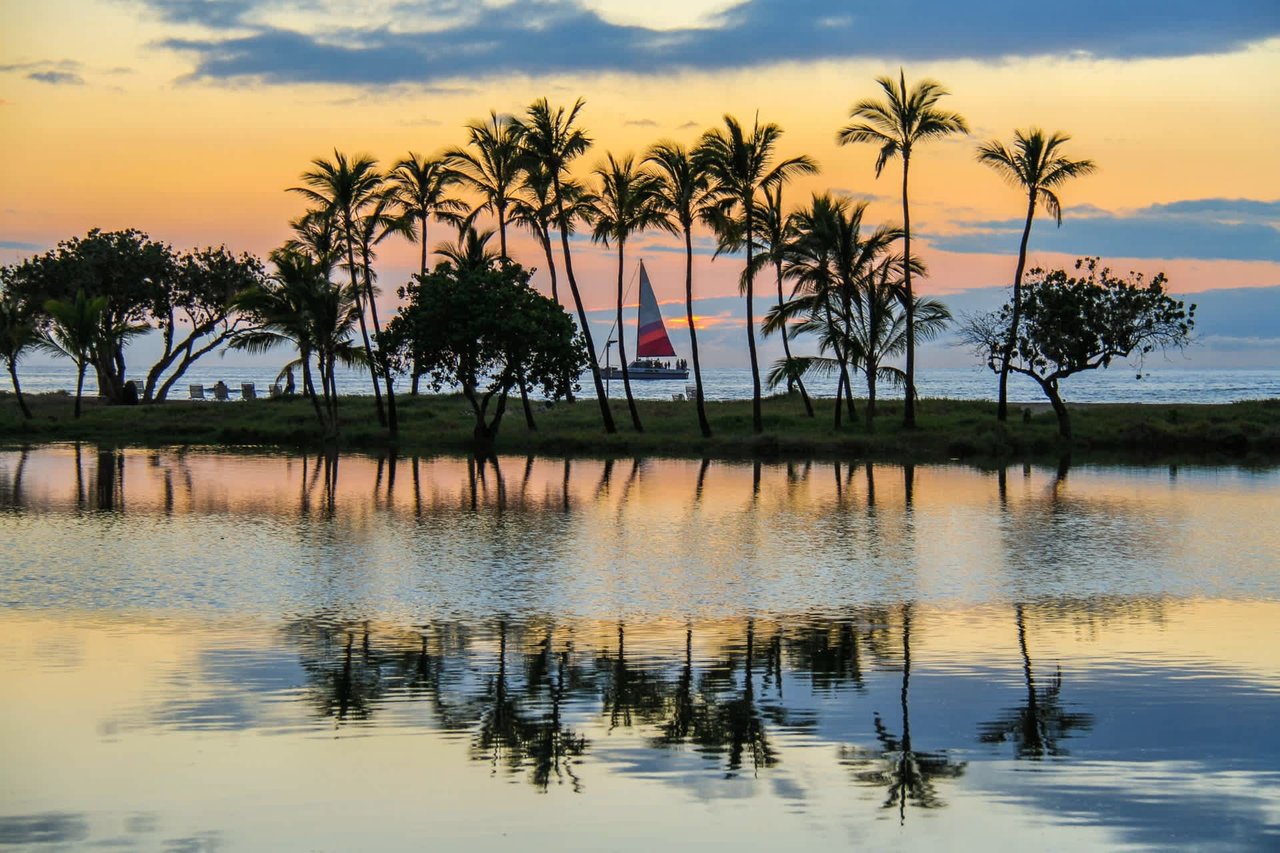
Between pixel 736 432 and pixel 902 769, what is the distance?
4301 centimetres

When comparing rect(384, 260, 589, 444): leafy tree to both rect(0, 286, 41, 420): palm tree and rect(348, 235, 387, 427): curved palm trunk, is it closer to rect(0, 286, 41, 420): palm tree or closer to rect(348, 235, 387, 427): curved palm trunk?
rect(348, 235, 387, 427): curved palm trunk

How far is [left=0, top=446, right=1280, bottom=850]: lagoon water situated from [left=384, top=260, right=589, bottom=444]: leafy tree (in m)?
22.8

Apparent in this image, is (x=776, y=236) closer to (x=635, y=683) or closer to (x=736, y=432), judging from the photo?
(x=736, y=432)

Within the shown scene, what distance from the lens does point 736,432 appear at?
53875mm

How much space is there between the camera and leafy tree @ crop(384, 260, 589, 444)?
50375 mm

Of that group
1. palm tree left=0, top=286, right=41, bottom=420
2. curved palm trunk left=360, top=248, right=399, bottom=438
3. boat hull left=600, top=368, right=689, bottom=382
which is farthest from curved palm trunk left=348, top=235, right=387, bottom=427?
boat hull left=600, top=368, right=689, bottom=382

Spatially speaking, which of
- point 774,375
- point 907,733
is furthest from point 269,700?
point 774,375

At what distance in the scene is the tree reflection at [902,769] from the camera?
33.8ft

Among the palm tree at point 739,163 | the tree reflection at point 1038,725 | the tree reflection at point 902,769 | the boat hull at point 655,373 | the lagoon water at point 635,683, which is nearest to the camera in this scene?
the lagoon water at point 635,683

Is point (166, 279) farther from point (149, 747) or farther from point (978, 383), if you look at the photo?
point (978, 383)

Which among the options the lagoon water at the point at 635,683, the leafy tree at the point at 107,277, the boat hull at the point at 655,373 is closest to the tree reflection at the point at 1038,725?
the lagoon water at the point at 635,683

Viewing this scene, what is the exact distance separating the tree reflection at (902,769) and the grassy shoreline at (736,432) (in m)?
36.2

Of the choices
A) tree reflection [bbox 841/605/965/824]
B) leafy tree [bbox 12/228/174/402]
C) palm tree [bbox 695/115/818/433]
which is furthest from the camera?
leafy tree [bbox 12/228/174/402]

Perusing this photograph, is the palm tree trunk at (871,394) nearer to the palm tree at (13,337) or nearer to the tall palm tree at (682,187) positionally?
the tall palm tree at (682,187)
